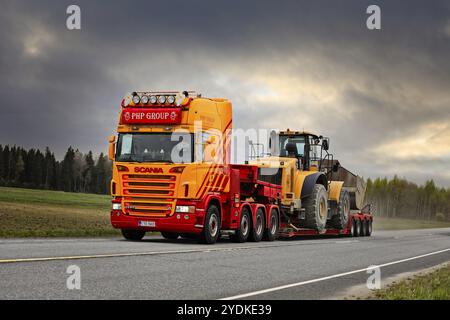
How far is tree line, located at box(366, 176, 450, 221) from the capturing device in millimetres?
177000

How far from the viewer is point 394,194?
597 feet

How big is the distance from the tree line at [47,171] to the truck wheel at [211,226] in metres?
122

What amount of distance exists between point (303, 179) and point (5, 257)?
1591cm

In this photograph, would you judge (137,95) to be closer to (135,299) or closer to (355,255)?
(355,255)

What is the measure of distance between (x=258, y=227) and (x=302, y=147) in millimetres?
6006

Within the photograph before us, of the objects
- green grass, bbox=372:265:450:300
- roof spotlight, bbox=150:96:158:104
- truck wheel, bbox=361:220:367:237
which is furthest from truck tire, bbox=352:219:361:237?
green grass, bbox=372:265:450:300

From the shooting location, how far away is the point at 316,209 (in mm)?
24500

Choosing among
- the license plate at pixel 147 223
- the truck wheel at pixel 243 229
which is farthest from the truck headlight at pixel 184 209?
the truck wheel at pixel 243 229

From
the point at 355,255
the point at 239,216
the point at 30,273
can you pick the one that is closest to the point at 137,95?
the point at 239,216

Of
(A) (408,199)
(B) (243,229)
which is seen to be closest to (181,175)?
(B) (243,229)

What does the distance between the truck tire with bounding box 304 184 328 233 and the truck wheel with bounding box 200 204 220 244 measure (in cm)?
732

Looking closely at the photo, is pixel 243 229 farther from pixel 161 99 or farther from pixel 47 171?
pixel 47 171

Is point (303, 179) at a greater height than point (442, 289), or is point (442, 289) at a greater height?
point (303, 179)

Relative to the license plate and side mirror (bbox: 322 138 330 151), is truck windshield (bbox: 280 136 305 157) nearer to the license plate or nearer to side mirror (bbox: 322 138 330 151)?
side mirror (bbox: 322 138 330 151)
